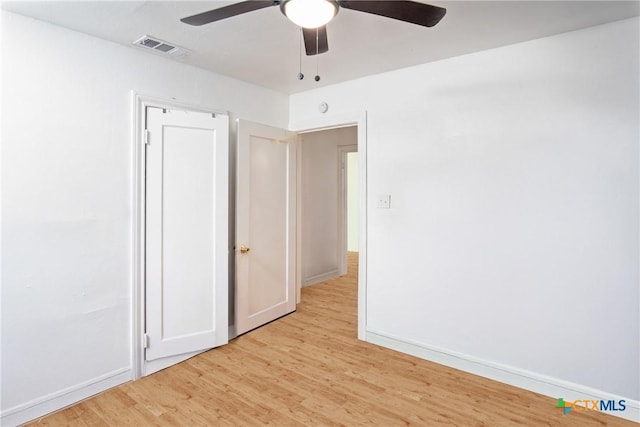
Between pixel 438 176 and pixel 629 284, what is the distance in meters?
1.41

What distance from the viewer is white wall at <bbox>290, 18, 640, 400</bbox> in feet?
7.31

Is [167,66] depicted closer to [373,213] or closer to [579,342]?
[373,213]

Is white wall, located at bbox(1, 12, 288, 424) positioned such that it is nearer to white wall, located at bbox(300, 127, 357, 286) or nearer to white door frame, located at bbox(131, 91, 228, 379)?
white door frame, located at bbox(131, 91, 228, 379)

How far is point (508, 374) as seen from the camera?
259 cm

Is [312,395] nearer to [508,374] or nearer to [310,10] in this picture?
[508,374]

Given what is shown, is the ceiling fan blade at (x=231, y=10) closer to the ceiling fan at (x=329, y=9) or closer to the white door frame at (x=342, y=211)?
the ceiling fan at (x=329, y=9)

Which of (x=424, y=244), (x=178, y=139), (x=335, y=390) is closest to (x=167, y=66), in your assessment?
(x=178, y=139)

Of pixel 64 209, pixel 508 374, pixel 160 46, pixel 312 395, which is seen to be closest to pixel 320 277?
pixel 312 395

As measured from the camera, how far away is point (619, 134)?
221 cm

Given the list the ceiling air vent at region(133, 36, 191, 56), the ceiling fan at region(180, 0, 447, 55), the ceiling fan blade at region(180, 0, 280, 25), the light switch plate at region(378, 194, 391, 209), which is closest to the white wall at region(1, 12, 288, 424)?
the ceiling air vent at region(133, 36, 191, 56)

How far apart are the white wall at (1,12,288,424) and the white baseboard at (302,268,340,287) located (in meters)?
2.90

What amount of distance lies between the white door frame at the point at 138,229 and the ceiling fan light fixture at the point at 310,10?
1.71m

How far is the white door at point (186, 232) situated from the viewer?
2758mm

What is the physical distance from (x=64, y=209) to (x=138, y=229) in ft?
1.62
